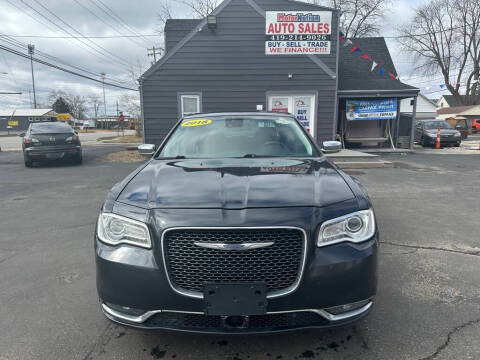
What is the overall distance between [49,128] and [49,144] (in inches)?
30.3

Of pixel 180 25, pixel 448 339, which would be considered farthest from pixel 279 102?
pixel 448 339

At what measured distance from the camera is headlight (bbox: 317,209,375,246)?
1.93 meters

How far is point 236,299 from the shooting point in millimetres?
1824

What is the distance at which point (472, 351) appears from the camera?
2.18m

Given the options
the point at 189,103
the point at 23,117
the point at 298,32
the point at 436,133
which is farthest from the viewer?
the point at 23,117

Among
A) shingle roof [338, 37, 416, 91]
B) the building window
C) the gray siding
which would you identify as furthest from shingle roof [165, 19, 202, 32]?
shingle roof [338, 37, 416, 91]

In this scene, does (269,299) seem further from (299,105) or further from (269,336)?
(299,105)

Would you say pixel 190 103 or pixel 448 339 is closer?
pixel 448 339

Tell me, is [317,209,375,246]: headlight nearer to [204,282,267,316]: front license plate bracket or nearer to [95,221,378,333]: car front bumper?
[95,221,378,333]: car front bumper

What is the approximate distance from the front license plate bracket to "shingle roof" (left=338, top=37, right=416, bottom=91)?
44.6 feet

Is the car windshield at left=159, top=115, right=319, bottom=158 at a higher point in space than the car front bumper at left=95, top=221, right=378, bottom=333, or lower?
higher

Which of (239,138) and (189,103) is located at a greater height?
(189,103)

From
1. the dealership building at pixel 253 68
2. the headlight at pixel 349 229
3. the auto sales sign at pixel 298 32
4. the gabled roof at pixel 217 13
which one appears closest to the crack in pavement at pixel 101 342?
the headlight at pixel 349 229

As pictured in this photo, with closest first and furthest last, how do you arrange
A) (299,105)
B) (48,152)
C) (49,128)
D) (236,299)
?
(236,299) → (48,152) → (49,128) → (299,105)
